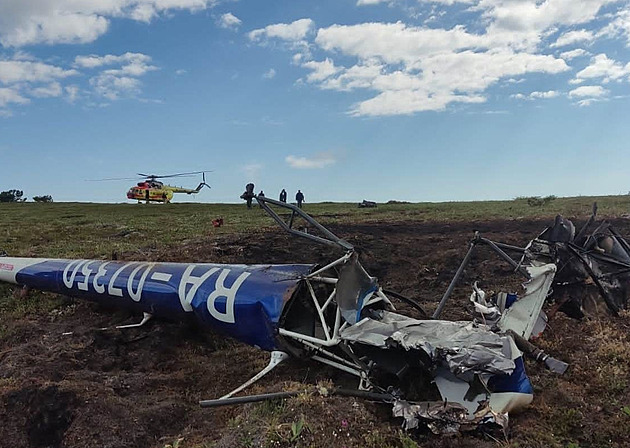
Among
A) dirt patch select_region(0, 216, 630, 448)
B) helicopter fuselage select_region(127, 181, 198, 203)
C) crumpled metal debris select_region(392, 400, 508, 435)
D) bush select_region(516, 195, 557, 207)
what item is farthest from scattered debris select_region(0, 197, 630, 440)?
helicopter fuselage select_region(127, 181, 198, 203)

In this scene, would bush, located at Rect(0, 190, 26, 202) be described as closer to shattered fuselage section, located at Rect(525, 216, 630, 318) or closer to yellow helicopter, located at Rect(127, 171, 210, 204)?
yellow helicopter, located at Rect(127, 171, 210, 204)

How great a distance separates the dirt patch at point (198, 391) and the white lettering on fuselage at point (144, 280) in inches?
24.9

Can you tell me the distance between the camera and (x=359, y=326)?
5516 mm

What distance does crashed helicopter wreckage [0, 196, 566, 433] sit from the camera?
14.7 ft

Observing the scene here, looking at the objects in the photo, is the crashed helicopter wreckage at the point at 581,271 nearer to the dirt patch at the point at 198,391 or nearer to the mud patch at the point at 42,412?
the dirt patch at the point at 198,391

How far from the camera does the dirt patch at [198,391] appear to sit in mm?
4367

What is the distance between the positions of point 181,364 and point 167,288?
116 centimetres

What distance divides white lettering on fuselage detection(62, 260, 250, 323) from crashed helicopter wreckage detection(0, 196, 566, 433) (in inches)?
0.8

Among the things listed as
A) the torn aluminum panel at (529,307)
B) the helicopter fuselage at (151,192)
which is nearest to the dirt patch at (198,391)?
the torn aluminum panel at (529,307)

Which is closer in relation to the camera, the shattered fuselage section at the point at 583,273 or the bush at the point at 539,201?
the shattered fuselage section at the point at 583,273

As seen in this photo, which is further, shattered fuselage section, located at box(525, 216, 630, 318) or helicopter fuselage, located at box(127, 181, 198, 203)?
helicopter fuselage, located at box(127, 181, 198, 203)

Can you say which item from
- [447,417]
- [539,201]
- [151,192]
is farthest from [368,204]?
[447,417]

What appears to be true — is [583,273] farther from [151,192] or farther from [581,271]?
[151,192]

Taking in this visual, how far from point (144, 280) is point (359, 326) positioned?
399cm
